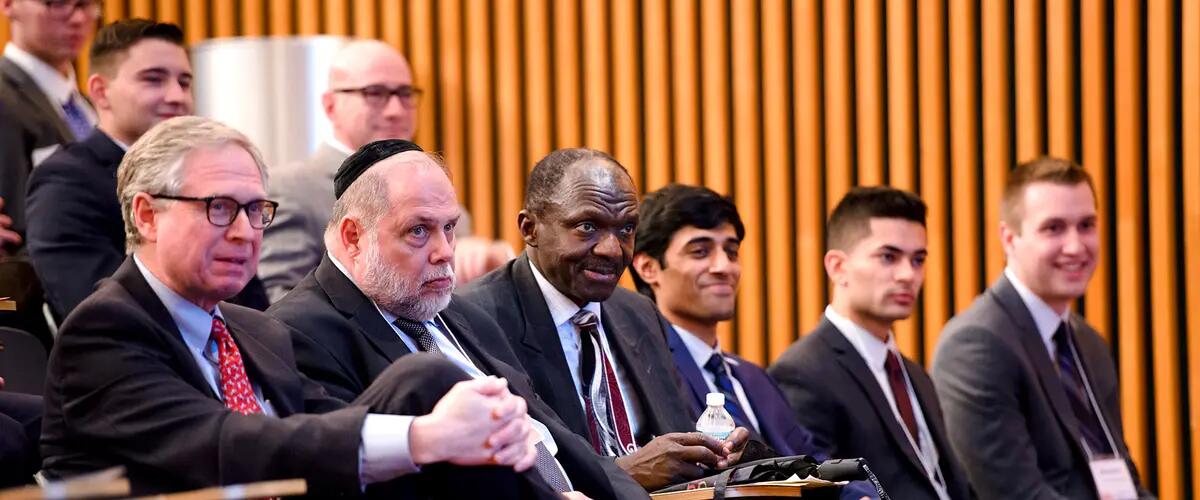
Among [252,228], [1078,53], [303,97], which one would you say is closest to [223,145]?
[252,228]

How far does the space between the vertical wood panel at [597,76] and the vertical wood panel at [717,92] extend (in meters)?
0.37

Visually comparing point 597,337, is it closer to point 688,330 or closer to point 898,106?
point 688,330

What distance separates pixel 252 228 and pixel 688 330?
176 cm

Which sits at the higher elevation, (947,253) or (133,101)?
(133,101)

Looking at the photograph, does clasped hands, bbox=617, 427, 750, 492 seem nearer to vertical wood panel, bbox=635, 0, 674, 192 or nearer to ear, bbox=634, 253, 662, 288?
ear, bbox=634, 253, 662, 288

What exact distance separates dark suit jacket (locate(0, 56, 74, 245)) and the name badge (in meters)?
2.93

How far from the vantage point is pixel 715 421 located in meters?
3.41

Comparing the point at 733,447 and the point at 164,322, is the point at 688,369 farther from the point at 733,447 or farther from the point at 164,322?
the point at 164,322

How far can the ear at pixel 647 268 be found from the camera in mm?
4180

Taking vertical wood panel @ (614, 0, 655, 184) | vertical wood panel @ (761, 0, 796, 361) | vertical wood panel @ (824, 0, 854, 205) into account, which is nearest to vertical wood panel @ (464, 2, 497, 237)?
vertical wood panel @ (614, 0, 655, 184)

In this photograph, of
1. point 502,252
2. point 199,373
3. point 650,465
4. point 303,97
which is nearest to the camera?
point 199,373

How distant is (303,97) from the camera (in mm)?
5266

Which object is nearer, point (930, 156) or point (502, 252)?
point (502, 252)

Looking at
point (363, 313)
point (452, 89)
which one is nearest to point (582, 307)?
point (363, 313)
